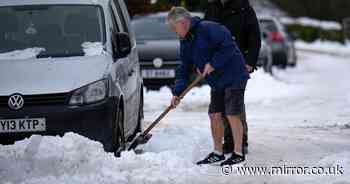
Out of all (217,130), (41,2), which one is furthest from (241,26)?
(41,2)

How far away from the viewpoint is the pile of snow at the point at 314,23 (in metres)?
60.0

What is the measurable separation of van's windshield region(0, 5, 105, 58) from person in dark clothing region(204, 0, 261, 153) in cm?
128

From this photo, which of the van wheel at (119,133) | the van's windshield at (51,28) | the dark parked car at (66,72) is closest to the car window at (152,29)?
the dark parked car at (66,72)

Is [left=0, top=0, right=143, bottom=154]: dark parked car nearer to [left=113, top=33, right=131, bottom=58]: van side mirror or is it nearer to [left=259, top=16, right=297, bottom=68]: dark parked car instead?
[left=113, top=33, right=131, bottom=58]: van side mirror

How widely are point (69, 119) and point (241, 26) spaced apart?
2.42 metres

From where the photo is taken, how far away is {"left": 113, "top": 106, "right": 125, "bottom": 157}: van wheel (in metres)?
9.01

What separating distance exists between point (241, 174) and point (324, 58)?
31.3m

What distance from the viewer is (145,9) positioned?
2308 centimetres

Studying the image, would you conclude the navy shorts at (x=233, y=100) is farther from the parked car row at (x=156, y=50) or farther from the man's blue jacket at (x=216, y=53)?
the parked car row at (x=156, y=50)

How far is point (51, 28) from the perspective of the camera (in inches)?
383

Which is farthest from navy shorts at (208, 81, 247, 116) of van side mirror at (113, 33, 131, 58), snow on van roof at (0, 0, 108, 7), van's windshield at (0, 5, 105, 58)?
snow on van roof at (0, 0, 108, 7)

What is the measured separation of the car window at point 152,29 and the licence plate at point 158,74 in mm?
796

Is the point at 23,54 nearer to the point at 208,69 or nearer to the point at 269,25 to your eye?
the point at 208,69

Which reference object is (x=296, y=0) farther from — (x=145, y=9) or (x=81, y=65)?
(x=81, y=65)
